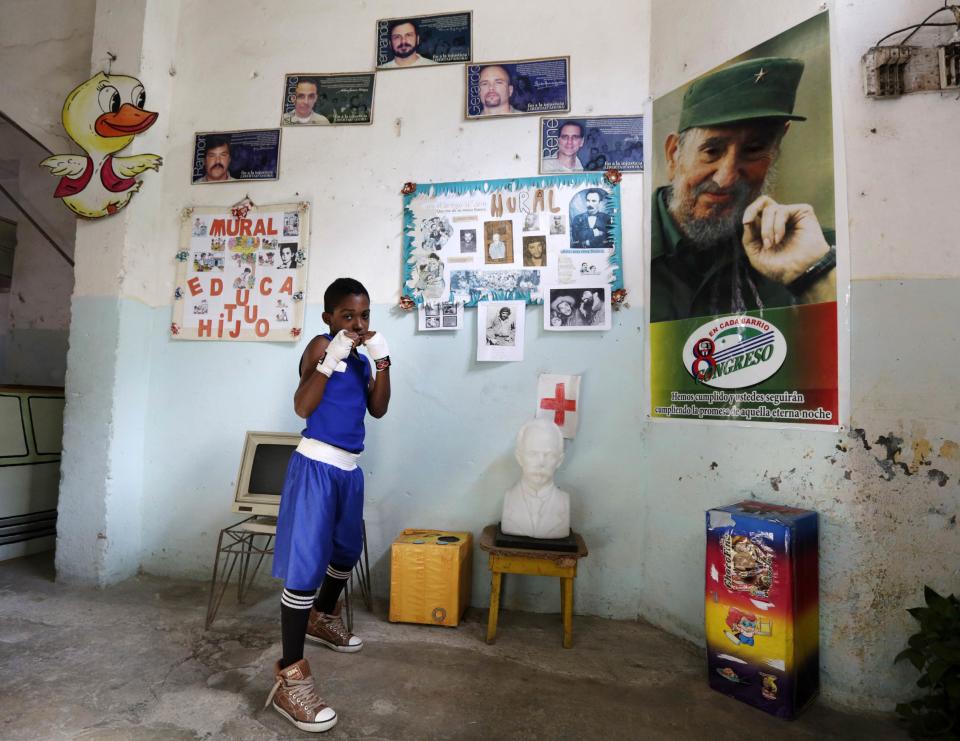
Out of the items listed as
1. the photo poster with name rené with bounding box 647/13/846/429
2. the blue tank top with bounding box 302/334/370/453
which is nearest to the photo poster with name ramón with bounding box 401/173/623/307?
the photo poster with name rené with bounding box 647/13/846/429

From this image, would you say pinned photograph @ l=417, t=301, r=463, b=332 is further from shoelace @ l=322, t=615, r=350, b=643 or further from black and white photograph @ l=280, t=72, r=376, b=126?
shoelace @ l=322, t=615, r=350, b=643

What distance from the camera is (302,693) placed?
1.74m

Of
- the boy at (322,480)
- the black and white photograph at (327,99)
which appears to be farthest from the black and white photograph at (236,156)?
the boy at (322,480)

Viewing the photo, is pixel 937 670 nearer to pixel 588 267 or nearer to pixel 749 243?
pixel 749 243

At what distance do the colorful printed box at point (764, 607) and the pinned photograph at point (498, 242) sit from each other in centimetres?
163

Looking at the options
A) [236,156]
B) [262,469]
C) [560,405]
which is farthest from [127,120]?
[560,405]

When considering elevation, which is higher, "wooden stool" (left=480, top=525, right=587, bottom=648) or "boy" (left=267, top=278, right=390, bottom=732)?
"boy" (left=267, top=278, right=390, bottom=732)

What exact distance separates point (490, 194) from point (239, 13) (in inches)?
80.1

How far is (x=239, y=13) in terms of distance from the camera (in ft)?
10.8

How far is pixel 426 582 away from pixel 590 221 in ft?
6.58

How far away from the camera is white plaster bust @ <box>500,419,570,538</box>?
2436 mm

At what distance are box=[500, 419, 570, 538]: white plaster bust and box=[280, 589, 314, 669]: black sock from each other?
0.99 m

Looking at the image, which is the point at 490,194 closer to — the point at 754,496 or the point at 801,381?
the point at 801,381

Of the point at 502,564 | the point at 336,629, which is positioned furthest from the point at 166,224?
the point at 502,564
